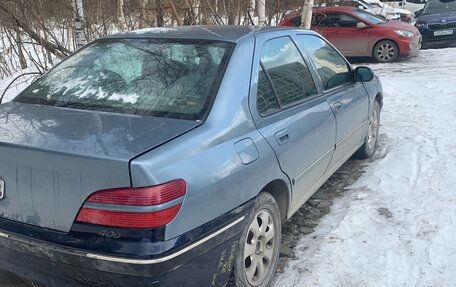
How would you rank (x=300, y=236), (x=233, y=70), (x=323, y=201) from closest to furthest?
(x=233, y=70)
(x=300, y=236)
(x=323, y=201)

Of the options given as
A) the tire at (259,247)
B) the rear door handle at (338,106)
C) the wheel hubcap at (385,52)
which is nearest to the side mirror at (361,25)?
the wheel hubcap at (385,52)

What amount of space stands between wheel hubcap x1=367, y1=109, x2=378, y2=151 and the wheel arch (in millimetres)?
2404

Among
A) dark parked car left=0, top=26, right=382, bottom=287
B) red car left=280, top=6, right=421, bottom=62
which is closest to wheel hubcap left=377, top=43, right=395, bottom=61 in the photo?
red car left=280, top=6, right=421, bottom=62

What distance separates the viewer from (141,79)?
2799 mm

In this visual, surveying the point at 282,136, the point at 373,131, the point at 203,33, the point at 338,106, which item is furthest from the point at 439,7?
the point at 282,136

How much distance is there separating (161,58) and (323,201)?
7.07 feet

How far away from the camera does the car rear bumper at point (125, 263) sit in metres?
1.96

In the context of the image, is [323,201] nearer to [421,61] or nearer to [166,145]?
[166,145]

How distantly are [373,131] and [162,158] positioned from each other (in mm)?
3892

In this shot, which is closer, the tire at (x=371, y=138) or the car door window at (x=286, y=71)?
the car door window at (x=286, y=71)

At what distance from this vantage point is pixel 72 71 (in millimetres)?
3102

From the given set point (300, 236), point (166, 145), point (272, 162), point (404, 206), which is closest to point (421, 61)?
point (404, 206)

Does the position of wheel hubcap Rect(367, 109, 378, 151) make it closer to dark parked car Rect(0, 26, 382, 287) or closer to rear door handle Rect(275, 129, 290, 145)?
dark parked car Rect(0, 26, 382, 287)

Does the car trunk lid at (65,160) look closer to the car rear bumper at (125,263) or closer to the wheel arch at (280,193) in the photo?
the car rear bumper at (125,263)
